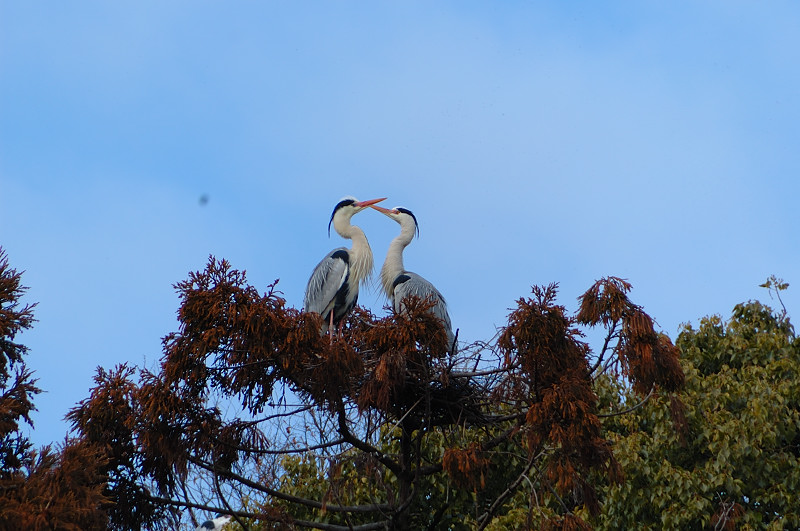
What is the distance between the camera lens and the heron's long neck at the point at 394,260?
36.5 ft

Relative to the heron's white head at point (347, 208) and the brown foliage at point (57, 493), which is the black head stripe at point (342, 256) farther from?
the brown foliage at point (57, 493)

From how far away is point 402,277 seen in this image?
10508mm

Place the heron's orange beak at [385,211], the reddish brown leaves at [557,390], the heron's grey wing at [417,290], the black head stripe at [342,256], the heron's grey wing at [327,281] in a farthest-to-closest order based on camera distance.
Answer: the heron's orange beak at [385,211], the black head stripe at [342,256], the heron's grey wing at [327,281], the heron's grey wing at [417,290], the reddish brown leaves at [557,390]

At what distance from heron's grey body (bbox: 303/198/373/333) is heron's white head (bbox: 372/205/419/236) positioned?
57cm

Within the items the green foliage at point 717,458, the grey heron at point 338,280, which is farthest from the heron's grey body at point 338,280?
the green foliage at point 717,458

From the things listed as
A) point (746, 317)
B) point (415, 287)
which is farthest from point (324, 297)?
point (746, 317)

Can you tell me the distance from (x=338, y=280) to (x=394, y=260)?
0.79m

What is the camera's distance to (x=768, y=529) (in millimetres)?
10156

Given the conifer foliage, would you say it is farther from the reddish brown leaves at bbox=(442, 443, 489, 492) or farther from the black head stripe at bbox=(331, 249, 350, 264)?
the black head stripe at bbox=(331, 249, 350, 264)

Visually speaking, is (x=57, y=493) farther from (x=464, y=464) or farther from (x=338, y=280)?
(x=338, y=280)

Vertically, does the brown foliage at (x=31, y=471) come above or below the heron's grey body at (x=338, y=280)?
below

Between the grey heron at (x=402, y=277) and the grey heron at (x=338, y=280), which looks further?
the grey heron at (x=338, y=280)

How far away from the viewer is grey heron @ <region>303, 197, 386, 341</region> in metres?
11.0

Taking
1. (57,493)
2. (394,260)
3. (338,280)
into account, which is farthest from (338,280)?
(57,493)
